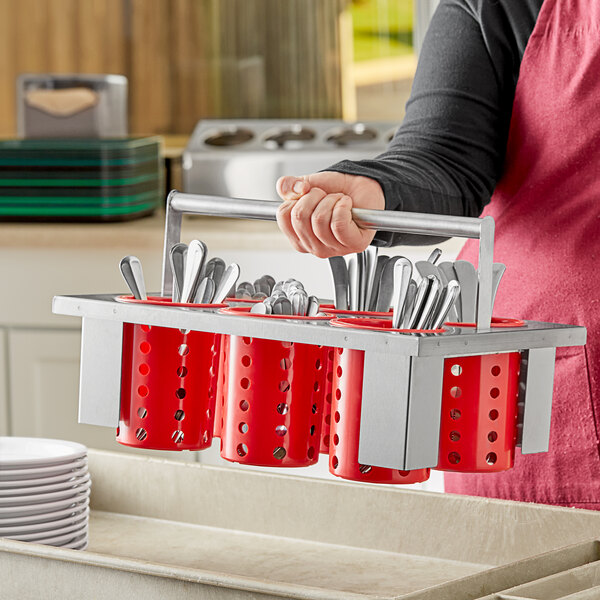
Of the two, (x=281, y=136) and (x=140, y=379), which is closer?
(x=140, y=379)

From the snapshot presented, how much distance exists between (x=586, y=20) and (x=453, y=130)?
0.18 metres

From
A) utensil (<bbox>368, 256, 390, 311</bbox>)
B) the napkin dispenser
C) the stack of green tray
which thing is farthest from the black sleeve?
the napkin dispenser

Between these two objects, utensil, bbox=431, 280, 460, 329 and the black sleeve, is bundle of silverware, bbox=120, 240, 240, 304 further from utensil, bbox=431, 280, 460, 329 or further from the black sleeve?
the black sleeve

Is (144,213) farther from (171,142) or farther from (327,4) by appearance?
(327,4)

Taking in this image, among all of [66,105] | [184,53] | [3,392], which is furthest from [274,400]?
[184,53]

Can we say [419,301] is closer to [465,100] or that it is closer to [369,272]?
[369,272]

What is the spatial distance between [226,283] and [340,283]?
0.32 feet

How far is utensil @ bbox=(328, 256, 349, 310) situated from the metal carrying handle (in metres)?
0.06

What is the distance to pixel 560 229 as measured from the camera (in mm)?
1107

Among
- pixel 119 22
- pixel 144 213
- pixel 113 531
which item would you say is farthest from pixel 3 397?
pixel 113 531

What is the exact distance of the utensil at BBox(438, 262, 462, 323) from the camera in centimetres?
84

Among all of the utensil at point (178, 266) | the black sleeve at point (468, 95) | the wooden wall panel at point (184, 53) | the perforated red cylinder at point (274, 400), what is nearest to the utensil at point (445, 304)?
the perforated red cylinder at point (274, 400)

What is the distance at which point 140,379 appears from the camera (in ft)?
2.86

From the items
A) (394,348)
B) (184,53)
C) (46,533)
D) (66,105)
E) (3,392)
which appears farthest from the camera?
(184,53)
